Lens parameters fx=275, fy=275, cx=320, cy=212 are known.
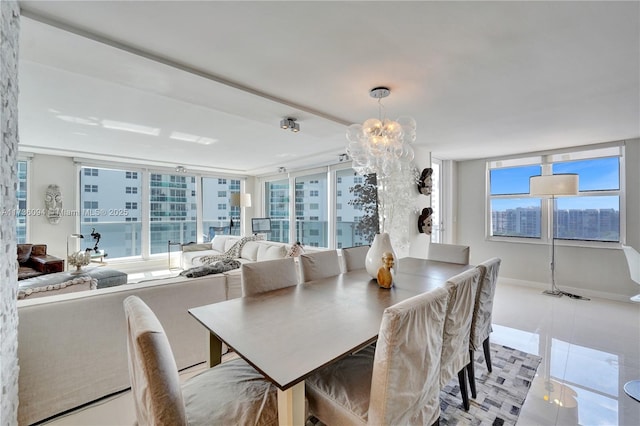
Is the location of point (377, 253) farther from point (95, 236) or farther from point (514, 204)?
point (95, 236)

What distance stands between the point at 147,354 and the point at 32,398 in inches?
59.3

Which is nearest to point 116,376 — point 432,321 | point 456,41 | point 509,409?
point 432,321

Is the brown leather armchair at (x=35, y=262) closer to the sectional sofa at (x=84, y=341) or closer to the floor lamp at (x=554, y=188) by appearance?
the sectional sofa at (x=84, y=341)

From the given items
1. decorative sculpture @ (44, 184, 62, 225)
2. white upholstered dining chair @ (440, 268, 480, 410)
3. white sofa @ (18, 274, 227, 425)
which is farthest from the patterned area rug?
decorative sculpture @ (44, 184, 62, 225)

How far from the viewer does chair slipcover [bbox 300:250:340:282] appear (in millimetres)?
2307

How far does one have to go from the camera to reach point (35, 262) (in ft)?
14.2

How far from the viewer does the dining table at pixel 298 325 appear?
1.04 metres

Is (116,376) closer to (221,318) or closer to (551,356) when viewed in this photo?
(221,318)

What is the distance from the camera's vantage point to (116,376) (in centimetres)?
191

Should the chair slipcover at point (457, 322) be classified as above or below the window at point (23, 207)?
below

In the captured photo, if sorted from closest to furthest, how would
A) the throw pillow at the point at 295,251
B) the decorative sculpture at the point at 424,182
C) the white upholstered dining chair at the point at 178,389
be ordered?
the white upholstered dining chair at the point at 178,389 < the throw pillow at the point at 295,251 < the decorative sculpture at the point at 424,182

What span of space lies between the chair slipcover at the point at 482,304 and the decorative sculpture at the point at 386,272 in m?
0.59

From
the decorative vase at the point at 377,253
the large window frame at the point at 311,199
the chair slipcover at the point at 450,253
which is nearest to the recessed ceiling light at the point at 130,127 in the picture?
the decorative vase at the point at 377,253

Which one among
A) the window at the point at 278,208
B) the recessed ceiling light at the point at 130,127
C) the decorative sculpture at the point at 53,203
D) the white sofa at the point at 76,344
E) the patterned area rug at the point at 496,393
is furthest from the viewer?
the window at the point at 278,208
